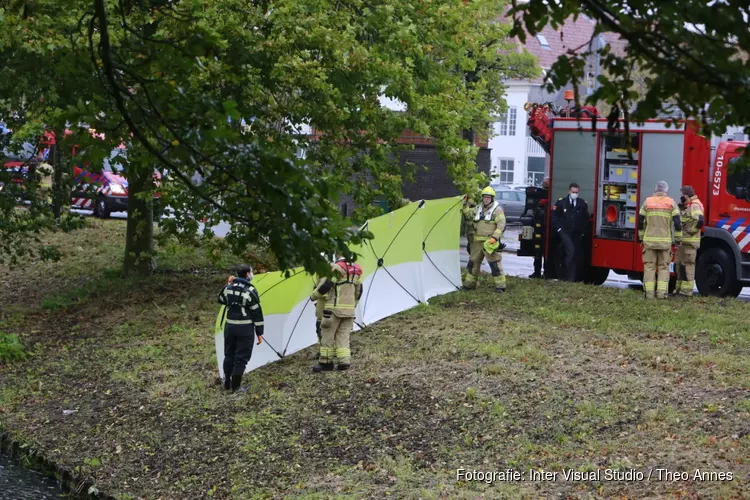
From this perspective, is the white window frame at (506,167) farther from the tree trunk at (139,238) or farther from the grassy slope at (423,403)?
the grassy slope at (423,403)

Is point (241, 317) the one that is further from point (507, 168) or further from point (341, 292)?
point (507, 168)

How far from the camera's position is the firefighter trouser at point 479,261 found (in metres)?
17.0

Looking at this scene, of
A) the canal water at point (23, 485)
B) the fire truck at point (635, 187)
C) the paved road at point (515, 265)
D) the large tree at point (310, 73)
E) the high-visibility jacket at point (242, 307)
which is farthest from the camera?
the paved road at point (515, 265)

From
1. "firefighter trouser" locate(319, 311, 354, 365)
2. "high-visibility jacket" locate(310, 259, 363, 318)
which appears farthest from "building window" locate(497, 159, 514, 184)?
"high-visibility jacket" locate(310, 259, 363, 318)

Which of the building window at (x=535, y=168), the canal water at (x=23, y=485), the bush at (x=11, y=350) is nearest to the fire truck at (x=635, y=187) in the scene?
the bush at (x=11, y=350)

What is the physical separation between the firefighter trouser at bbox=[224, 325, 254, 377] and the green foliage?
22.6 feet

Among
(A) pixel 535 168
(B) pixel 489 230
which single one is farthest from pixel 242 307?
(A) pixel 535 168

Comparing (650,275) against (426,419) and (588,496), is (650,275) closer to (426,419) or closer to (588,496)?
(426,419)

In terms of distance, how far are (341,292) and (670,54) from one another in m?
7.19

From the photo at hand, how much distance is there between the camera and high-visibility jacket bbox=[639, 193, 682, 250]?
51.6 ft

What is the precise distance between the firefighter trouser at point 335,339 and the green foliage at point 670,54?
6764mm

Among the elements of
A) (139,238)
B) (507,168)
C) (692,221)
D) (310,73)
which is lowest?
(139,238)

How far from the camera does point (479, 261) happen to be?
57.2 ft

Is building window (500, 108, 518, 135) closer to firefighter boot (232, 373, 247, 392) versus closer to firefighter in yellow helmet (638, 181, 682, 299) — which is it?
firefighter in yellow helmet (638, 181, 682, 299)
